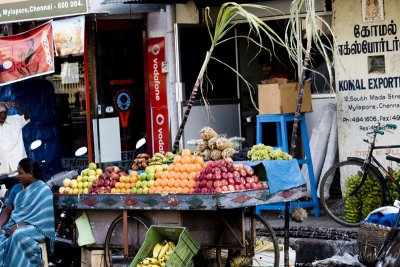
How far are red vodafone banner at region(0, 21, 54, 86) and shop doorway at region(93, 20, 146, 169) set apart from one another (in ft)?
3.07

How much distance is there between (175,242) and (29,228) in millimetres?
1671

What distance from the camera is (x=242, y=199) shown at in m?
9.56

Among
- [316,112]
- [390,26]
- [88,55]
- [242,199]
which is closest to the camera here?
[242,199]

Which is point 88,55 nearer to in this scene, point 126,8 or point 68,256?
point 126,8

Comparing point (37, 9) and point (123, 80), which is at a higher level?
point (37, 9)

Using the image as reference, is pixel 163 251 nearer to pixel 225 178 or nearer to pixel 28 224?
pixel 225 178

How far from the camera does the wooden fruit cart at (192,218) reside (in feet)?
31.7

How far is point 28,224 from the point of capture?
1059 cm

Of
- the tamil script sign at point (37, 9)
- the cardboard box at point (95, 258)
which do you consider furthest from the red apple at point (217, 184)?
the tamil script sign at point (37, 9)

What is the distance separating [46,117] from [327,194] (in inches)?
218

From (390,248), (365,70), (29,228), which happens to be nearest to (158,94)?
(365,70)

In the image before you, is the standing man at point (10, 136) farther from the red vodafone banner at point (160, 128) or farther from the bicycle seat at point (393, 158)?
the bicycle seat at point (393, 158)

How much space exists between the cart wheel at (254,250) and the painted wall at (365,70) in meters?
2.50

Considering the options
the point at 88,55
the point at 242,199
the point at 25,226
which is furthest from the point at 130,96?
the point at 242,199
